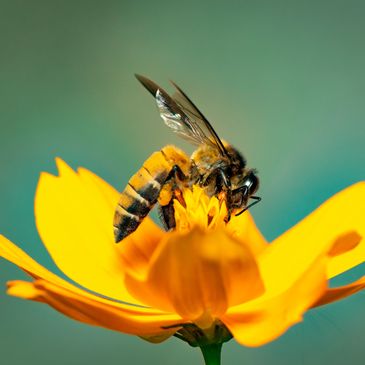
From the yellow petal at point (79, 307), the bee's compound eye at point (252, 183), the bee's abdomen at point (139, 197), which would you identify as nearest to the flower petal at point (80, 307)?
the yellow petal at point (79, 307)

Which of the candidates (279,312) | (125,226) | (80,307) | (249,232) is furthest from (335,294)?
(249,232)

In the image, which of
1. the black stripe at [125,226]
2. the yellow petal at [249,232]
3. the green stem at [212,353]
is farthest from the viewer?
the yellow petal at [249,232]

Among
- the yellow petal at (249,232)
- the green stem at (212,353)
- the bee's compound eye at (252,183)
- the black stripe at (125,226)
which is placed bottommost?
the yellow petal at (249,232)

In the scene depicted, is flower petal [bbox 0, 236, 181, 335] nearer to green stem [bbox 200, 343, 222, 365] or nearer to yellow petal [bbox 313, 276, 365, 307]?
green stem [bbox 200, 343, 222, 365]

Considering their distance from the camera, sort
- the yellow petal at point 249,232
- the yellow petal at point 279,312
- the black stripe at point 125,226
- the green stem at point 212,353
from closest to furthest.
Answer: the yellow petal at point 279,312 → the green stem at point 212,353 → the black stripe at point 125,226 → the yellow petal at point 249,232

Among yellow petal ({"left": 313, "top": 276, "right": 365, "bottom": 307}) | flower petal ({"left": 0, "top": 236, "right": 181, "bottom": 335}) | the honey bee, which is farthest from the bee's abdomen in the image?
yellow petal ({"left": 313, "top": 276, "right": 365, "bottom": 307})

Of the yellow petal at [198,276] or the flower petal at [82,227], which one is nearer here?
the yellow petal at [198,276]

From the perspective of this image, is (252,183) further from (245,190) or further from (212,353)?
(212,353)

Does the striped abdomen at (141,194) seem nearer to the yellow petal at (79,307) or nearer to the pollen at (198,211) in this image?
the pollen at (198,211)
